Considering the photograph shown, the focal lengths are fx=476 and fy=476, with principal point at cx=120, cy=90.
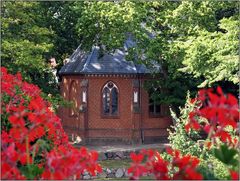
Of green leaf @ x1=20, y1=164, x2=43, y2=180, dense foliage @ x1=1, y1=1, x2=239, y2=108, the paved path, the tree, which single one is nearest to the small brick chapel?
the paved path

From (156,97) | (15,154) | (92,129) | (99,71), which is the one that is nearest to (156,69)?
(156,97)

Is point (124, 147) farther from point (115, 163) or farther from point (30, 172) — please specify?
point (30, 172)

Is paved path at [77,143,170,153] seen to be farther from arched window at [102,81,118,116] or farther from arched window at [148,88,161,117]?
arched window at [102,81,118,116]

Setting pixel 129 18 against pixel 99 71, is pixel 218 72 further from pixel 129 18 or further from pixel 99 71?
pixel 99 71

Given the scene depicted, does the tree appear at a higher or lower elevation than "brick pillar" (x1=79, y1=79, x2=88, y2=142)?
higher

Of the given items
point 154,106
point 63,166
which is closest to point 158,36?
point 154,106

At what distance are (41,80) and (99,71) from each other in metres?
4.40

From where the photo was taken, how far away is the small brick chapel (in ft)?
86.1

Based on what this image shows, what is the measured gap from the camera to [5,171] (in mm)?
3357

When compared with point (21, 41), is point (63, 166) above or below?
below

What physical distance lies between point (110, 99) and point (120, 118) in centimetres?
121

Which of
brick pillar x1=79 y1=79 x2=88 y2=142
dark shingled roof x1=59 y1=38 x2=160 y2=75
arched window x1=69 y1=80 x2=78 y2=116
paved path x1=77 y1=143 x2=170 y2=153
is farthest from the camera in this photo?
arched window x1=69 y1=80 x2=78 y2=116

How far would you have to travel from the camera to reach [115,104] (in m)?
26.9

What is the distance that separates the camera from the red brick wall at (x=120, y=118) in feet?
87.0
